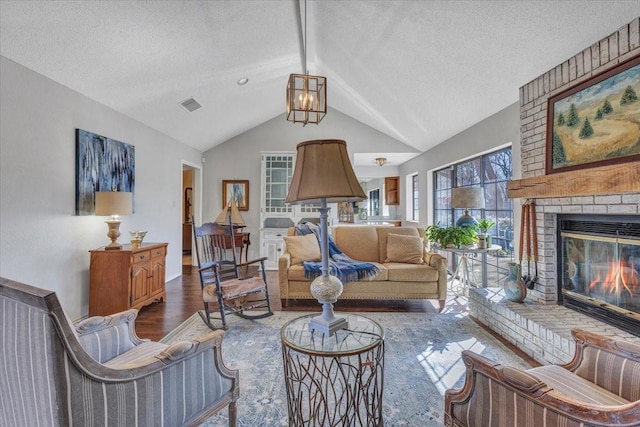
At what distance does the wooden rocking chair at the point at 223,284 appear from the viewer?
2986mm

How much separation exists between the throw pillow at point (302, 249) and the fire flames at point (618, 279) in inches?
97.8

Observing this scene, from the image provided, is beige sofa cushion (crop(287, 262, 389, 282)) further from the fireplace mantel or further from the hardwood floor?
the fireplace mantel

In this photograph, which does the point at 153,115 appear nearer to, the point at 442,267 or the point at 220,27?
the point at 220,27

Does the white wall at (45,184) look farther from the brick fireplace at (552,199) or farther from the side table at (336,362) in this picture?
the brick fireplace at (552,199)

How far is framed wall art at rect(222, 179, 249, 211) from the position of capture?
19.7 feet

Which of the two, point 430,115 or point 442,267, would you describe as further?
point 430,115

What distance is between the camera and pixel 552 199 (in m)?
2.55

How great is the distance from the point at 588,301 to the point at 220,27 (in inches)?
152

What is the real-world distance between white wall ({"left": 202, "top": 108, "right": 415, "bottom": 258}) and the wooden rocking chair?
2.47 metres

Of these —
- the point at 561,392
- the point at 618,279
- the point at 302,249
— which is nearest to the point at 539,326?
the point at 618,279

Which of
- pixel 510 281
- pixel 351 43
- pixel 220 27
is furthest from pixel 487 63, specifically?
pixel 220 27

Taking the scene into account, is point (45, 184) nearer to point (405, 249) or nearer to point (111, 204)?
point (111, 204)

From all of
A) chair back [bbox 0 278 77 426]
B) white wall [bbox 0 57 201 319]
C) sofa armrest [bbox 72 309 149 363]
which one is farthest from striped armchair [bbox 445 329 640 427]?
white wall [bbox 0 57 201 319]

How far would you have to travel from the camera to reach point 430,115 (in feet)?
13.8
